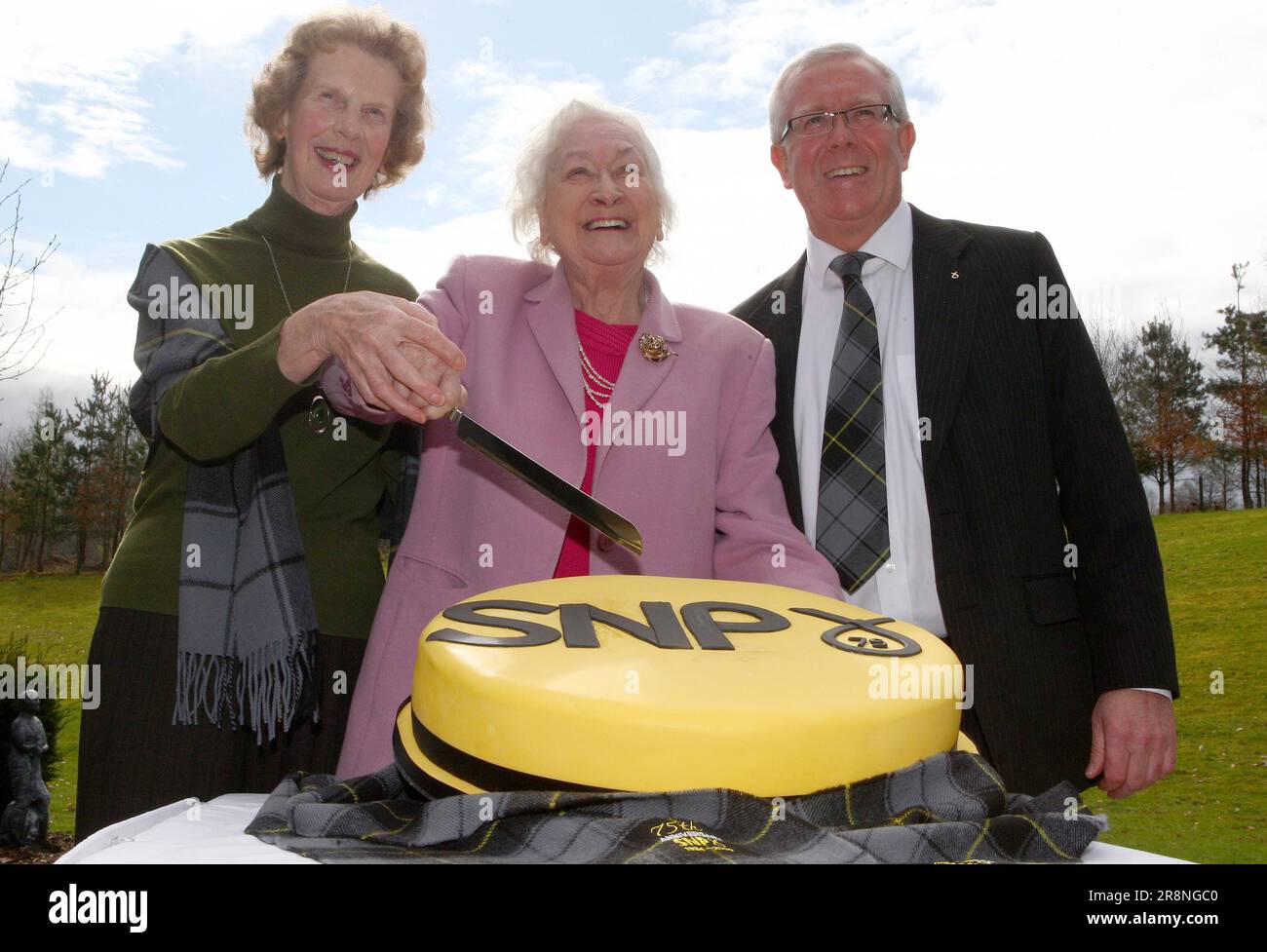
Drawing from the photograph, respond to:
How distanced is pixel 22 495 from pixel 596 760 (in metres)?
24.1

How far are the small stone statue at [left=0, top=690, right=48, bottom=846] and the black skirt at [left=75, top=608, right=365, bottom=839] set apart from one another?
7003 mm

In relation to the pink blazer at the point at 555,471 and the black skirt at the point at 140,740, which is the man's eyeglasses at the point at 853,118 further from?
the black skirt at the point at 140,740

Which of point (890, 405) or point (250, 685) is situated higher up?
point (890, 405)

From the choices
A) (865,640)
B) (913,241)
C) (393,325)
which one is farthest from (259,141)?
(865,640)

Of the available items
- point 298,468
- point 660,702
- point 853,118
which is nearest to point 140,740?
point 298,468

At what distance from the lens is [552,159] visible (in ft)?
8.68

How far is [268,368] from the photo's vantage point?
1.91 metres

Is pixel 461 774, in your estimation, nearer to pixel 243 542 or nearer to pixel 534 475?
pixel 534 475

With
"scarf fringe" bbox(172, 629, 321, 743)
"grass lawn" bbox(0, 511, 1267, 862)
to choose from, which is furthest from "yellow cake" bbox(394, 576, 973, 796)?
"grass lawn" bbox(0, 511, 1267, 862)

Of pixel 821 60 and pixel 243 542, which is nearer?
pixel 243 542

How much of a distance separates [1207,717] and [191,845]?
20.4 metres

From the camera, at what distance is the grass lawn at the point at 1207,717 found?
45.6ft

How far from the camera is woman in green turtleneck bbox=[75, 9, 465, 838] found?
2328mm
